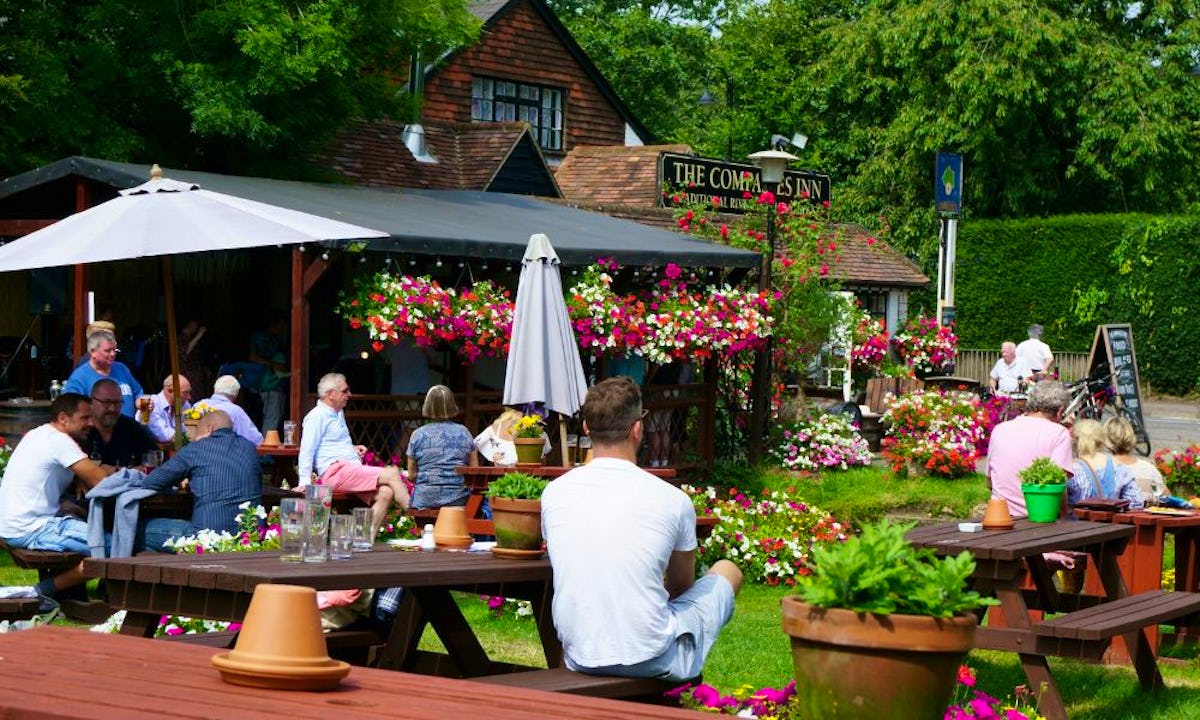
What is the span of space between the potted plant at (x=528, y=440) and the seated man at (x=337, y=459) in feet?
2.76

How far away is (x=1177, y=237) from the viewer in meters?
32.1

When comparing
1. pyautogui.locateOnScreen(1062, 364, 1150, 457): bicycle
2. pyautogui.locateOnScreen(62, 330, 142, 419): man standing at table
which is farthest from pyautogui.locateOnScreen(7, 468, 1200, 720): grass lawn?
pyautogui.locateOnScreen(1062, 364, 1150, 457): bicycle

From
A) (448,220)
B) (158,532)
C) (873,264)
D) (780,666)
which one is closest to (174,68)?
(448,220)

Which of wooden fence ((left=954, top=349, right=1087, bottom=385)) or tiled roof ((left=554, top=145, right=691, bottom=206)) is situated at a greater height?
tiled roof ((left=554, top=145, right=691, bottom=206))

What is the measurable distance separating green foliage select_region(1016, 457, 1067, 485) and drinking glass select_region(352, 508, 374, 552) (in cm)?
387

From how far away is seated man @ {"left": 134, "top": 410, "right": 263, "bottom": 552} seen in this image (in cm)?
877

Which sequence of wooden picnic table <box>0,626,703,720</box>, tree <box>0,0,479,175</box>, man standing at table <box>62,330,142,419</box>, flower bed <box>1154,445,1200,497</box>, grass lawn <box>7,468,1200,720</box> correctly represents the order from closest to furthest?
wooden picnic table <box>0,626,703,720</box>, grass lawn <box>7,468,1200,720</box>, man standing at table <box>62,330,142,419</box>, flower bed <box>1154,445,1200,497</box>, tree <box>0,0,479,175</box>

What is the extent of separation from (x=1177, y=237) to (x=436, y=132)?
14.9m

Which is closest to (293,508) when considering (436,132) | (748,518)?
(748,518)

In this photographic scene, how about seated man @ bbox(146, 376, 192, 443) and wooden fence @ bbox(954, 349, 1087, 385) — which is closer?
seated man @ bbox(146, 376, 192, 443)

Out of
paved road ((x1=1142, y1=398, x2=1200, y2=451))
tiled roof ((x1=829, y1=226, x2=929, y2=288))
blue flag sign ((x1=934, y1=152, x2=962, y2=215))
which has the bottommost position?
paved road ((x1=1142, y1=398, x2=1200, y2=451))

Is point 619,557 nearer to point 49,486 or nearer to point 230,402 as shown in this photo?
point 49,486

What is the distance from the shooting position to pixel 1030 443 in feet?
30.6

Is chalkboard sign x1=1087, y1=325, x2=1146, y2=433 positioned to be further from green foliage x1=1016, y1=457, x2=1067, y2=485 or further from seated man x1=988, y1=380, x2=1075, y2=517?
green foliage x1=1016, y1=457, x2=1067, y2=485
